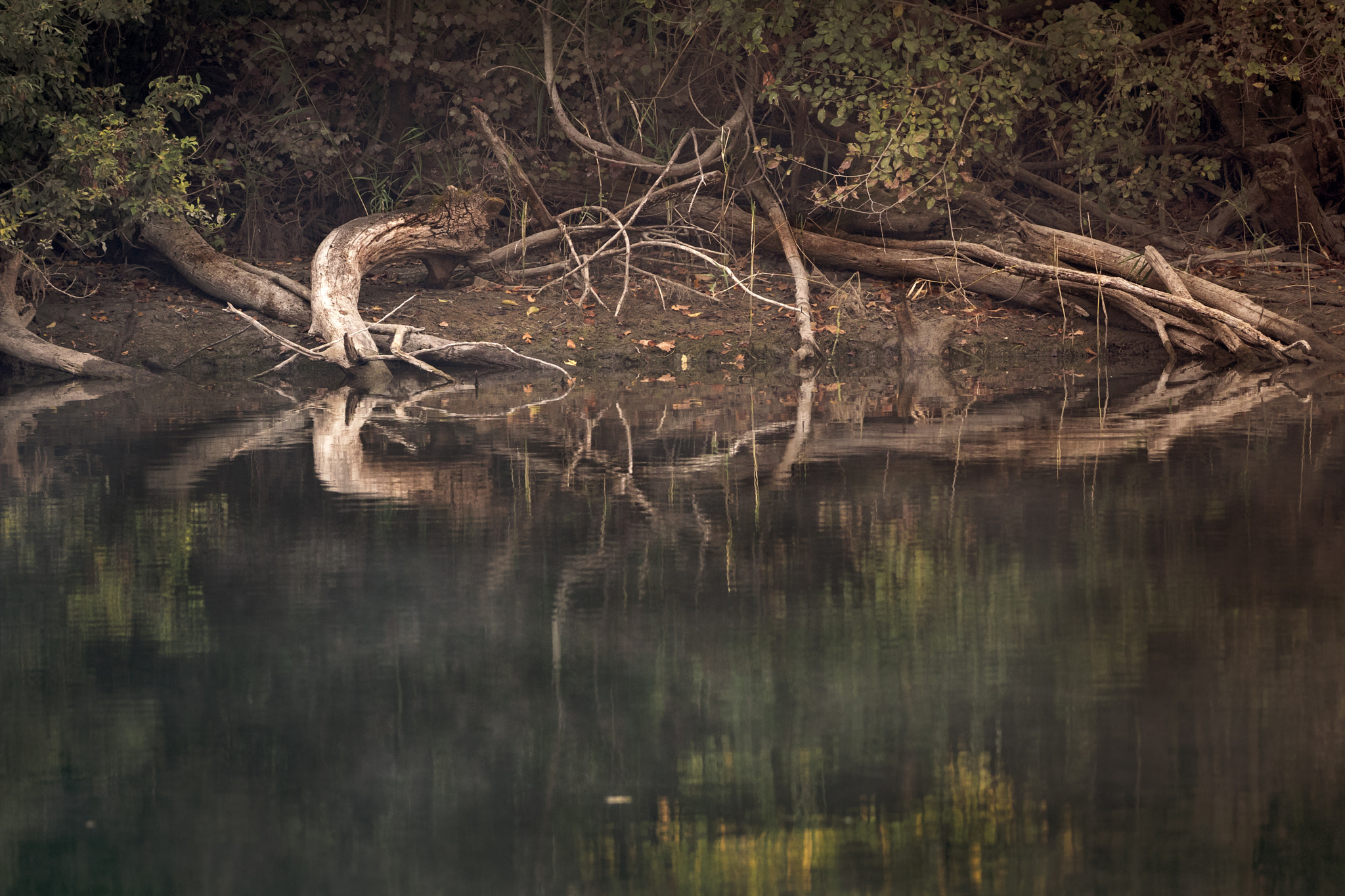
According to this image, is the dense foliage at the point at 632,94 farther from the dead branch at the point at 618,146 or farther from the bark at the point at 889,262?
the bark at the point at 889,262

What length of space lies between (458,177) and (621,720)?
1523cm

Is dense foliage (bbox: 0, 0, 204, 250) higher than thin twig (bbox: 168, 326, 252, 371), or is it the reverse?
dense foliage (bbox: 0, 0, 204, 250)

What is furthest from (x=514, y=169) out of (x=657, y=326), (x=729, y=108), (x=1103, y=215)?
(x=1103, y=215)

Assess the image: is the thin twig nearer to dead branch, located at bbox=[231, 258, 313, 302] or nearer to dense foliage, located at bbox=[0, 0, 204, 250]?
dead branch, located at bbox=[231, 258, 313, 302]

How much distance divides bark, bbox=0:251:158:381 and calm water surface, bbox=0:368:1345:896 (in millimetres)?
6851

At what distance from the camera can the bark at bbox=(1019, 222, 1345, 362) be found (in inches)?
575

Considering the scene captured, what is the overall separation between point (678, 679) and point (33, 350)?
40.3ft

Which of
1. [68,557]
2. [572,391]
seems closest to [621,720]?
[68,557]

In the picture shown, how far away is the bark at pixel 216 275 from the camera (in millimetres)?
15414

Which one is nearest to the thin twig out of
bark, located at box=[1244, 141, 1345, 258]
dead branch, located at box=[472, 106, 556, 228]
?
dead branch, located at box=[472, 106, 556, 228]

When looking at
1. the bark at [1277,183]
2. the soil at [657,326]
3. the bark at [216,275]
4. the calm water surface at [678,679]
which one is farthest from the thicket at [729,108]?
the calm water surface at [678,679]

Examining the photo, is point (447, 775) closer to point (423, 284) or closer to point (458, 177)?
point (423, 284)

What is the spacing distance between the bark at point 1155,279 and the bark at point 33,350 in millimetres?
9923

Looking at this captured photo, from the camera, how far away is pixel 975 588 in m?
5.07
